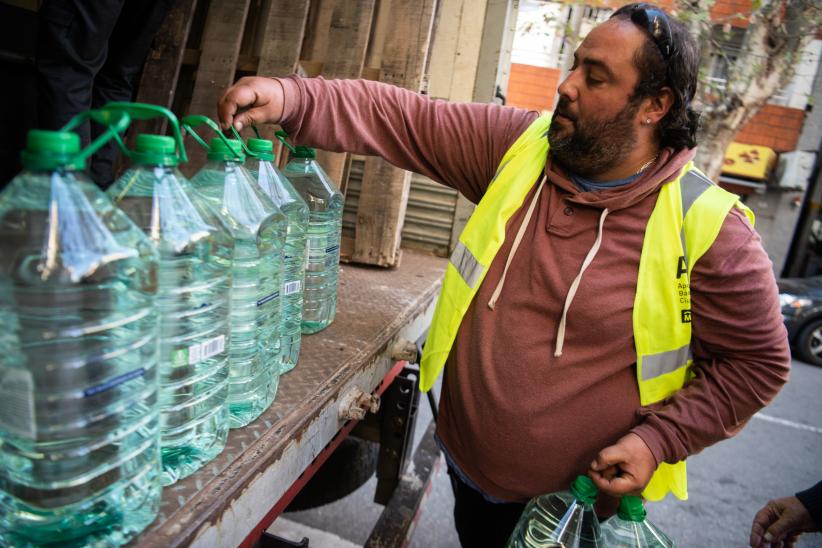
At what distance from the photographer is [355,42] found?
3039mm

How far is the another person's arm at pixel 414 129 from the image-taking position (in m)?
1.90

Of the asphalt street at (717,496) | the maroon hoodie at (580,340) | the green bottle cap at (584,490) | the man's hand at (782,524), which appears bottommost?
the asphalt street at (717,496)

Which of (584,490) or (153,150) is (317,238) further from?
(584,490)

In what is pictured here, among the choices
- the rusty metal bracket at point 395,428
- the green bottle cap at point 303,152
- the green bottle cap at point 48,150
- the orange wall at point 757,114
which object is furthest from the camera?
the orange wall at point 757,114

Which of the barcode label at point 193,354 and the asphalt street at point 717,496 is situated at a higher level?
the barcode label at point 193,354

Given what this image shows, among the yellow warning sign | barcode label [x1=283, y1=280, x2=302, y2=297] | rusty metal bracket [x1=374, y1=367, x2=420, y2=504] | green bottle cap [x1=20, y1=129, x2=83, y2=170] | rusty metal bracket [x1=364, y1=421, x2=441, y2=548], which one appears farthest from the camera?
the yellow warning sign

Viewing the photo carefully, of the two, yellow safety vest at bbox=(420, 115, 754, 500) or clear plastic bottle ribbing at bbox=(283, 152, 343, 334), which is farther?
clear plastic bottle ribbing at bbox=(283, 152, 343, 334)

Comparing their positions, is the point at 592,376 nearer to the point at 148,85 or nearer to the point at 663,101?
the point at 663,101

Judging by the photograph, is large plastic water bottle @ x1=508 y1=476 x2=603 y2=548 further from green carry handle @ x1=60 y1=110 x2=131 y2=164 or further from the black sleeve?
green carry handle @ x1=60 y1=110 x2=131 y2=164

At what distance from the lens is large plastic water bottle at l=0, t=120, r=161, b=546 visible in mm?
824

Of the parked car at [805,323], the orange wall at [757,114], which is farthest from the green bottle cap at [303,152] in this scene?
the orange wall at [757,114]

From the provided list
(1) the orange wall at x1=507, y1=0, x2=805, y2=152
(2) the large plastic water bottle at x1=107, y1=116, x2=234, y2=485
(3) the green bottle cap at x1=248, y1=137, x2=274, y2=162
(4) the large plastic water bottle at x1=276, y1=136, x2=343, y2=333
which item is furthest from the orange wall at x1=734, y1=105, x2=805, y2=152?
(2) the large plastic water bottle at x1=107, y1=116, x2=234, y2=485

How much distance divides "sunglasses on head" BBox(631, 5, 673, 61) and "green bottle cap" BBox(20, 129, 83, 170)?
5.24 feet

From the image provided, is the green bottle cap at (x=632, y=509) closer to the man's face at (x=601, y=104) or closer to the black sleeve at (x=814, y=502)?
the black sleeve at (x=814, y=502)
